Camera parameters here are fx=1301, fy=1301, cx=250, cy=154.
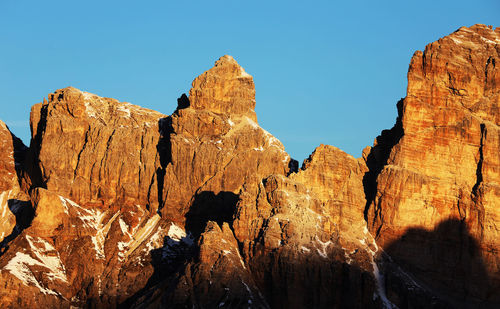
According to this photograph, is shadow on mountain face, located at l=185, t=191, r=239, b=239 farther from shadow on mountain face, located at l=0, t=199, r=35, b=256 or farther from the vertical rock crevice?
the vertical rock crevice

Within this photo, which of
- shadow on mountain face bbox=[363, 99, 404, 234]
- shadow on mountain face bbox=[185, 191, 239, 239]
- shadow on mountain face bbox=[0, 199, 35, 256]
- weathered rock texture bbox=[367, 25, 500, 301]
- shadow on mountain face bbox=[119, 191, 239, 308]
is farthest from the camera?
shadow on mountain face bbox=[185, 191, 239, 239]

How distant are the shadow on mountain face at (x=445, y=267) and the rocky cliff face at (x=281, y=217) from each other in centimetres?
19

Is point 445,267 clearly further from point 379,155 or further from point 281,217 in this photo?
point 281,217

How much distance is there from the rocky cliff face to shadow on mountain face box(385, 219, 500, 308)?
192 millimetres

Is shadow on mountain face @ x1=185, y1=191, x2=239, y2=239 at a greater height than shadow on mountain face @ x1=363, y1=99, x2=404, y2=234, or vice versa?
shadow on mountain face @ x1=363, y1=99, x2=404, y2=234

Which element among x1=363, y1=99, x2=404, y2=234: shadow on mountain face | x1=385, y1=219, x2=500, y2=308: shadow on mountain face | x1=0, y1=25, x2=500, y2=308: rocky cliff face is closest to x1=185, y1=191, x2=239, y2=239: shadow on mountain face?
x1=0, y1=25, x2=500, y2=308: rocky cliff face

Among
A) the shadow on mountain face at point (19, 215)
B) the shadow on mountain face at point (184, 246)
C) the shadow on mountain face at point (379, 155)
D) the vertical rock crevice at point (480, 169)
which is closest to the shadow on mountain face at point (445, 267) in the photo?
the vertical rock crevice at point (480, 169)

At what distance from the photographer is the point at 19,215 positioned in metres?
195

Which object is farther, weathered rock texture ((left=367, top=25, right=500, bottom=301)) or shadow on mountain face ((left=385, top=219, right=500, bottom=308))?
weathered rock texture ((left=367, top=25, right=500, bottom=301))

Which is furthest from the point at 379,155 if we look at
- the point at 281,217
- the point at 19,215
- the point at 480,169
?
the point at 19,215

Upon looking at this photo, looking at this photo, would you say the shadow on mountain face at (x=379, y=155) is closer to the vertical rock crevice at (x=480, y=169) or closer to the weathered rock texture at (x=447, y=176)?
the weathered rock texture at (x=447, y=176)

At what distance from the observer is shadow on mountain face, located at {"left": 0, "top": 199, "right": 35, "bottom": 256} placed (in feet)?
623

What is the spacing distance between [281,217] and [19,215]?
43.0 m

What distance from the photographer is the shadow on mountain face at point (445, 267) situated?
579ft
